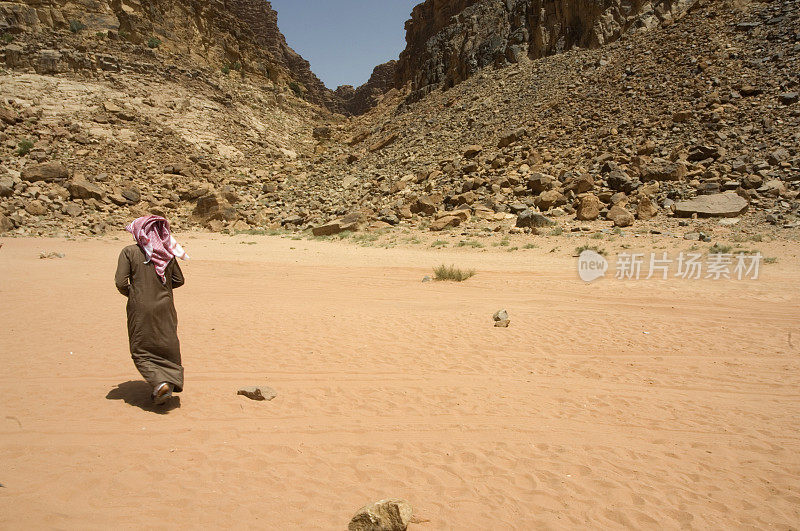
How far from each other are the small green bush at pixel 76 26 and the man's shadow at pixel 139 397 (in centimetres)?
3562

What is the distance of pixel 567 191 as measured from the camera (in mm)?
19344

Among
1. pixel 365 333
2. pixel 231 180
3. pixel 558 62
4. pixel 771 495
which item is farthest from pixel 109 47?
pixel 771 495

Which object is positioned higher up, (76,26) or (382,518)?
(76,26)

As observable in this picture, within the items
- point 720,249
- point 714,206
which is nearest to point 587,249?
point 720,249

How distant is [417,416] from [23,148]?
26414mm

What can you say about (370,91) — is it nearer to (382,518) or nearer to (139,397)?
(139,397)

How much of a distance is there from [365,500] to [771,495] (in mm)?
2645

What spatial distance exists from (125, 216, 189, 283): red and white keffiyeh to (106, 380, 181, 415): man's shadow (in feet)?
3.67

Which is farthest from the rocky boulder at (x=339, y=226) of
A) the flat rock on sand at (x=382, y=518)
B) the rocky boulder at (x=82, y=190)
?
the flat rock on sand at (x=382, y=518)

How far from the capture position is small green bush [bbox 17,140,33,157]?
860 inches

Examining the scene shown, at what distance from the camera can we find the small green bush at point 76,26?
30000mm

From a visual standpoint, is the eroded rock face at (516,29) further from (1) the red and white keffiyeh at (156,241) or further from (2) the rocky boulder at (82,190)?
(1) the red and white keffiyeh at (156,241)

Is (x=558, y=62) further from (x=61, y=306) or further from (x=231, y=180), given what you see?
(x=61, y=306)

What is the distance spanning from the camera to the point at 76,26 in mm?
30094
